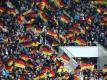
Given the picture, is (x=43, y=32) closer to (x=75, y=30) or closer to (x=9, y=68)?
(x=75, y=30)

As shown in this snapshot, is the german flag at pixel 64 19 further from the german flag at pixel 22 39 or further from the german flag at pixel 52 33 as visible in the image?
the german flag at pixel 22 39

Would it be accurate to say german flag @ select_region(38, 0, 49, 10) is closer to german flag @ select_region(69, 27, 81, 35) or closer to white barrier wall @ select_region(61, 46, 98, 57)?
german flag @ select_region(69, 27, 81, 35)

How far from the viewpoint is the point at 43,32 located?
16328mm

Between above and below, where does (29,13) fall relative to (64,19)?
above

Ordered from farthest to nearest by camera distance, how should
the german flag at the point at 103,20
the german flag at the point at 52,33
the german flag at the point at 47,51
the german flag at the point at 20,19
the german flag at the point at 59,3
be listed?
the german flag at the point at 59,3 < the german flag at the point at 103,20 < the german flag at the point at 20,19 < the german flag at the point at 52,33 < the german flag at the point at 47,51

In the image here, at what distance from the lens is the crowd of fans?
1467 cm

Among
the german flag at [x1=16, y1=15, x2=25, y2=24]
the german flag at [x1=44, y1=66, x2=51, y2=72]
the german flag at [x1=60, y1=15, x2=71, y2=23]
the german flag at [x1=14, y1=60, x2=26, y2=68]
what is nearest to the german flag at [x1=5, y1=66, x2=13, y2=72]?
the german flag at [x1=14, y1=60, x2=26, y2=68]

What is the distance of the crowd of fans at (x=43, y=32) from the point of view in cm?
1467

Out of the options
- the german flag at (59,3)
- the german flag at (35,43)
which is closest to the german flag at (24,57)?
the german flag at (35,43)

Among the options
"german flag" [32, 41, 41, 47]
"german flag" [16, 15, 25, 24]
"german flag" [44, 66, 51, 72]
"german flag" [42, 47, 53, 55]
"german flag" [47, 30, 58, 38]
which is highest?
"german flag" [16, 15, 25, 24]

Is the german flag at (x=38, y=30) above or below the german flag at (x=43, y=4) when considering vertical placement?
below

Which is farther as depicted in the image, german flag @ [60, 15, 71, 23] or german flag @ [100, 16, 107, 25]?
german flag @ [100, 16, 107, 25]

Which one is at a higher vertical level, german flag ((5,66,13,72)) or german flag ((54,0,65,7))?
german flag ((54,0,65,7))

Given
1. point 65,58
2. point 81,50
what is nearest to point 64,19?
point 81,50
